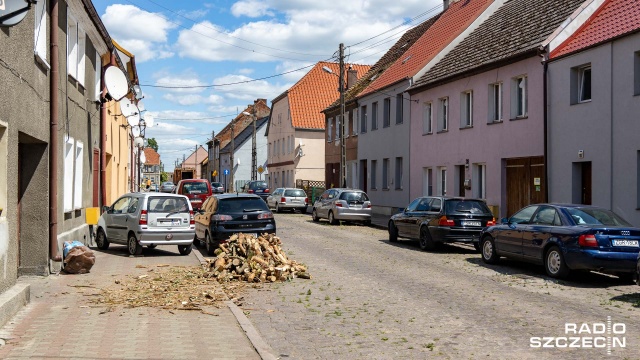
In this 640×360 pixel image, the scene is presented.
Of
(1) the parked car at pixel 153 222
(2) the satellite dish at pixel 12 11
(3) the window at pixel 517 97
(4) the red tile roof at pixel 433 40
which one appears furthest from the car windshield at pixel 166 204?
(4) the red tile roof at pixel 433 40

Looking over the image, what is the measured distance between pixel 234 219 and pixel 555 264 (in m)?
7.93

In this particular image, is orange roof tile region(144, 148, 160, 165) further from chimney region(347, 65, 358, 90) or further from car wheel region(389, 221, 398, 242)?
car wheel region(389, 221, 398, 242)

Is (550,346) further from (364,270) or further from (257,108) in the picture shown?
(257,108)

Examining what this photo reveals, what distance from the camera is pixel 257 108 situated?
87.8 metres

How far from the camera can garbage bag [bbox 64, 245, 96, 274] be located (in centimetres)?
1291

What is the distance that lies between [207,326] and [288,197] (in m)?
30.6

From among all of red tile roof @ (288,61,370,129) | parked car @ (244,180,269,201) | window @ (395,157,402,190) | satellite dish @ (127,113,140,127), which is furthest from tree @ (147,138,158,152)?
satellite dish @ (127,113,140,127)

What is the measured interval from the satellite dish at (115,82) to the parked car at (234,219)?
3.94m

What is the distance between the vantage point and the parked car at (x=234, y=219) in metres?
17.2

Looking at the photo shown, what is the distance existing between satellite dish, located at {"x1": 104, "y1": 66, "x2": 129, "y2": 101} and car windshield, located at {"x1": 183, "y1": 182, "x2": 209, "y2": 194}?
1378 centimetres

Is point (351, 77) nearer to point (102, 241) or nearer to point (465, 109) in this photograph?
point (465, 109)

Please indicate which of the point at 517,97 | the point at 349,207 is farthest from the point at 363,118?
the point at 517,97

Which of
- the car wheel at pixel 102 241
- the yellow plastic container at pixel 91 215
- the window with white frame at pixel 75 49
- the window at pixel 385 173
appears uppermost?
the window with white frame at pixel 75 49

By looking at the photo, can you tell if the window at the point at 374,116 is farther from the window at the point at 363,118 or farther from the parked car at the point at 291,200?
the parked car at the point at 291,200
